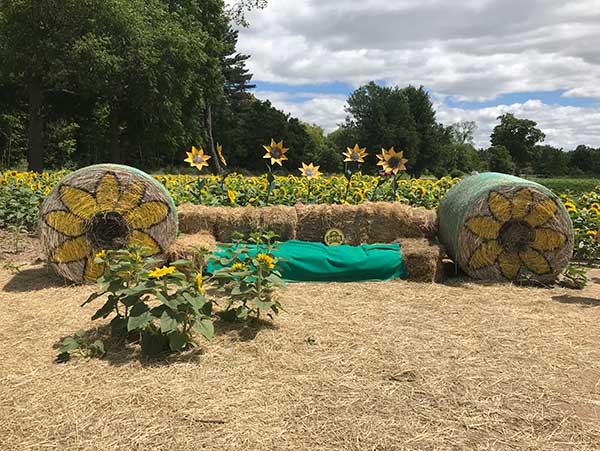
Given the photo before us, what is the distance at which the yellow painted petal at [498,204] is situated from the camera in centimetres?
576

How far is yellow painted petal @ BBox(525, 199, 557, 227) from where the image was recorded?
576 centimetres

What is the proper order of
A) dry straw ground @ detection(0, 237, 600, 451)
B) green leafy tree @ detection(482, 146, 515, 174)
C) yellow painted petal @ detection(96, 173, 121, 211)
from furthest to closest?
green leafy tree @ detection(482, 146, 515, 174)
yellow painted petal @ detection(96, 173, 121, 211)
dry straw ground @ detection(0, 237, 600, 451)

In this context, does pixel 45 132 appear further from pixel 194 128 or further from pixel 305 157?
pixel 305 157

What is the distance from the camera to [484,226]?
577 cm

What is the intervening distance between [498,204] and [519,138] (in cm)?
6819

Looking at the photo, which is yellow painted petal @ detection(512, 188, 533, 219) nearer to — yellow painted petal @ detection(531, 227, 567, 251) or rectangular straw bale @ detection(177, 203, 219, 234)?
yellow painted petal @ detection(531, 227, 567, 251)

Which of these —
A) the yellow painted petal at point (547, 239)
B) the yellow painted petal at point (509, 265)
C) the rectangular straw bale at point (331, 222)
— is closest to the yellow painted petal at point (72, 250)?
the rectangular straw bale at point (331, 222)

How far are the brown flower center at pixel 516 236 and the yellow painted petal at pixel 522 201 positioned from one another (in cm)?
12

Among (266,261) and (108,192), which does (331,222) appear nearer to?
(108,192)

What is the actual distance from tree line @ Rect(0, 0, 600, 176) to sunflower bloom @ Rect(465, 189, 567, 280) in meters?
14.1

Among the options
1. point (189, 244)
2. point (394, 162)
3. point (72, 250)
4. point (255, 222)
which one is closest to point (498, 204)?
point (394, 162)

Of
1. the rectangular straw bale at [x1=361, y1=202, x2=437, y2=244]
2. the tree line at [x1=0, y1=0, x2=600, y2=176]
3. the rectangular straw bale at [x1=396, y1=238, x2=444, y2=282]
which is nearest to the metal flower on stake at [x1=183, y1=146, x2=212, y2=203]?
the rectangular straw bale at [x1=361, y1=202, x2=437, y2=244]

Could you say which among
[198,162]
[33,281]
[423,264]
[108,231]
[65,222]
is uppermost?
[198,162]

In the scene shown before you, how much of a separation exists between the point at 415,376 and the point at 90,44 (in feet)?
55.9
